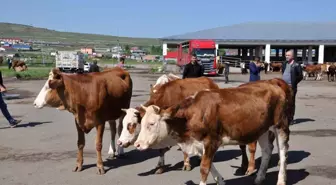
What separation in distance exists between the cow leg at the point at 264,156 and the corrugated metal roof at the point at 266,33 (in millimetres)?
62140

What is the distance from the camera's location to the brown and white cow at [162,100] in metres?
7.04

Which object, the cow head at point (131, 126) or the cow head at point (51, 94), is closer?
the cow head at point (131, 126)

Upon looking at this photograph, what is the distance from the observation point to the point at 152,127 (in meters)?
6.36

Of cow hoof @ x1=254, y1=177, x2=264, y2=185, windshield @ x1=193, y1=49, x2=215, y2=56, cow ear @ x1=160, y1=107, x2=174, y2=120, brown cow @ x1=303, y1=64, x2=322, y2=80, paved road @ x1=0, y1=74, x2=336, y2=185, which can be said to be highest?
cow ear @ x1=160, y1=107, x2=174, y2=120

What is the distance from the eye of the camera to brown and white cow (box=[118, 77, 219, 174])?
704 centimetres

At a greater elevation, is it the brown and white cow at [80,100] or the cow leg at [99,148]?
the brown and white cow at [80,100]

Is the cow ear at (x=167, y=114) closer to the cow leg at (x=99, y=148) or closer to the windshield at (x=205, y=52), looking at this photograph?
the cow leg at (x=99, y=148)

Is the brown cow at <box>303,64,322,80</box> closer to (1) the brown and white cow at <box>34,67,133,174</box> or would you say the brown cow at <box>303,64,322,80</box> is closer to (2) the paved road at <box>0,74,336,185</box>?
(2) the paved road at <box>0,74,336,185</box>

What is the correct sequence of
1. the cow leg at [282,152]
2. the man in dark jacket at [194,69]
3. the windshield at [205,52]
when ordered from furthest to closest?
the windshield at [205,52], the man in dark jacket at [194,69], the cow leg at [282,152]

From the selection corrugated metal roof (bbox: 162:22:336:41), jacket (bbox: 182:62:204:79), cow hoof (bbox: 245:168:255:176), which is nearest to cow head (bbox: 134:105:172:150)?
cow hoof (bbox: 245:168:255:176)

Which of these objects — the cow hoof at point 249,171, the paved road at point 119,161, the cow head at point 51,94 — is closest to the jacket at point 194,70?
the paved road at point 119,161

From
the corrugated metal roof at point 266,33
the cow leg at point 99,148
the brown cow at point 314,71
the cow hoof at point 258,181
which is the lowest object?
the brown cow at point 314,71

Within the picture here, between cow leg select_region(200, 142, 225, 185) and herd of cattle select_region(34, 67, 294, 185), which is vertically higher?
herd of cattle select_region(34, 67, 294, 185)

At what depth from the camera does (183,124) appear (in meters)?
6.45
